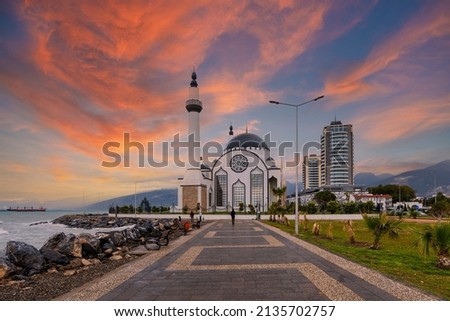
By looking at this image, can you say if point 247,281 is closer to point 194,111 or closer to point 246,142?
point 194,111

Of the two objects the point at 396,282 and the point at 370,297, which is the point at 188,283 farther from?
the point at 396,282

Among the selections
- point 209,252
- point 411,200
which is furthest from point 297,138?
point 411,200

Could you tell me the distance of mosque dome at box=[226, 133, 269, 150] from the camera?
8349 cm

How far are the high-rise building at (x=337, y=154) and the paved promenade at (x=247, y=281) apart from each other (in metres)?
178

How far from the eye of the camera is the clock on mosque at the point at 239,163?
76.3 meters

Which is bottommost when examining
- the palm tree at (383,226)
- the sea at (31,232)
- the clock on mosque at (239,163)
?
the sea at (31,232)

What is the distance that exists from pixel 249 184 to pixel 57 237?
58818 mm

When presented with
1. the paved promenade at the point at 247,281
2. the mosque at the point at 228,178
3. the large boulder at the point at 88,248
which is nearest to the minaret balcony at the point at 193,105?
the mosque at the point at 228,178

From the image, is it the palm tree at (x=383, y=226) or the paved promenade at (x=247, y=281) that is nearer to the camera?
the paved promenade at (x=247, y=281)

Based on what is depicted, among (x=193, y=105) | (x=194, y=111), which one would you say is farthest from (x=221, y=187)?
(x=193, y=105)

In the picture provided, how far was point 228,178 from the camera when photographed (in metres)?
76.2

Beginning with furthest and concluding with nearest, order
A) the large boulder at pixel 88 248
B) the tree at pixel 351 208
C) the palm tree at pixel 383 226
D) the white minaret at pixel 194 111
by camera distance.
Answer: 1. the white minaret at pixel 194 111
2. the tree at pixel 351 208
3. the large boulder at pixel 88 248
4. the palm tree at pixel 383 226

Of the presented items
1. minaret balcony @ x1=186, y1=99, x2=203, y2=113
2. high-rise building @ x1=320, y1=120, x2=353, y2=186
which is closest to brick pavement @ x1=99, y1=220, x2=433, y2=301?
minaret balcony @ x1=186, y1=99, x2=203, y2=113

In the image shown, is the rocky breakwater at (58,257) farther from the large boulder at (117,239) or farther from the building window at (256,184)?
the building window at (256,184)
